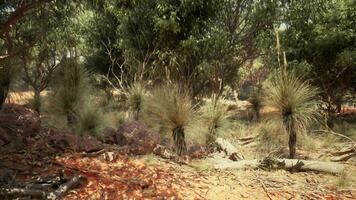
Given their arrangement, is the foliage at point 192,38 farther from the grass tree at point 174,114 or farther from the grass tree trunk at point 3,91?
the grass tree at point 174,114

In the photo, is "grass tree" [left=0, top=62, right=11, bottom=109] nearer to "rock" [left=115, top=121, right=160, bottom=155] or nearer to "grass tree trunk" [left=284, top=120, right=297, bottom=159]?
"rock" [left=115, top=121, right=160, bottom=155]

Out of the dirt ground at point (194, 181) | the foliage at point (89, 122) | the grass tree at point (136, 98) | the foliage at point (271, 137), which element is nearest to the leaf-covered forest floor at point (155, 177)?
the dirt ground at point (194, 181)

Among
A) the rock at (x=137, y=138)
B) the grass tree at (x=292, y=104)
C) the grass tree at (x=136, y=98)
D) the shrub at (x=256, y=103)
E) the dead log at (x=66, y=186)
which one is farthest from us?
the shrub at (x=256, y=103)

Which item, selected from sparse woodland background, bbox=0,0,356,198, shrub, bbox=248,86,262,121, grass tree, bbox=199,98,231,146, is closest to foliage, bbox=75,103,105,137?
sparse woodland background, bbox=0,0,356,198

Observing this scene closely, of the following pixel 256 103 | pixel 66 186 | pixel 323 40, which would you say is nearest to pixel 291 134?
pixel 66 186

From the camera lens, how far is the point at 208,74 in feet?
38.2

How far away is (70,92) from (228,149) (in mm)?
3140

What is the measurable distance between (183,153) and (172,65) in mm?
5499

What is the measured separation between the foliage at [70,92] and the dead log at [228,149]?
2.70 metres

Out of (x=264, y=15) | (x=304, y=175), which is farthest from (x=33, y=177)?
(x=264, y=15)

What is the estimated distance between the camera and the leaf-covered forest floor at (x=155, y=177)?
3.97 metres

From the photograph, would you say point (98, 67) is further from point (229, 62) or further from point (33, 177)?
point (33, 177)

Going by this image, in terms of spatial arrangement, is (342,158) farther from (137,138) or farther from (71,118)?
(71,118)

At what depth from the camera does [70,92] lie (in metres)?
7.40
